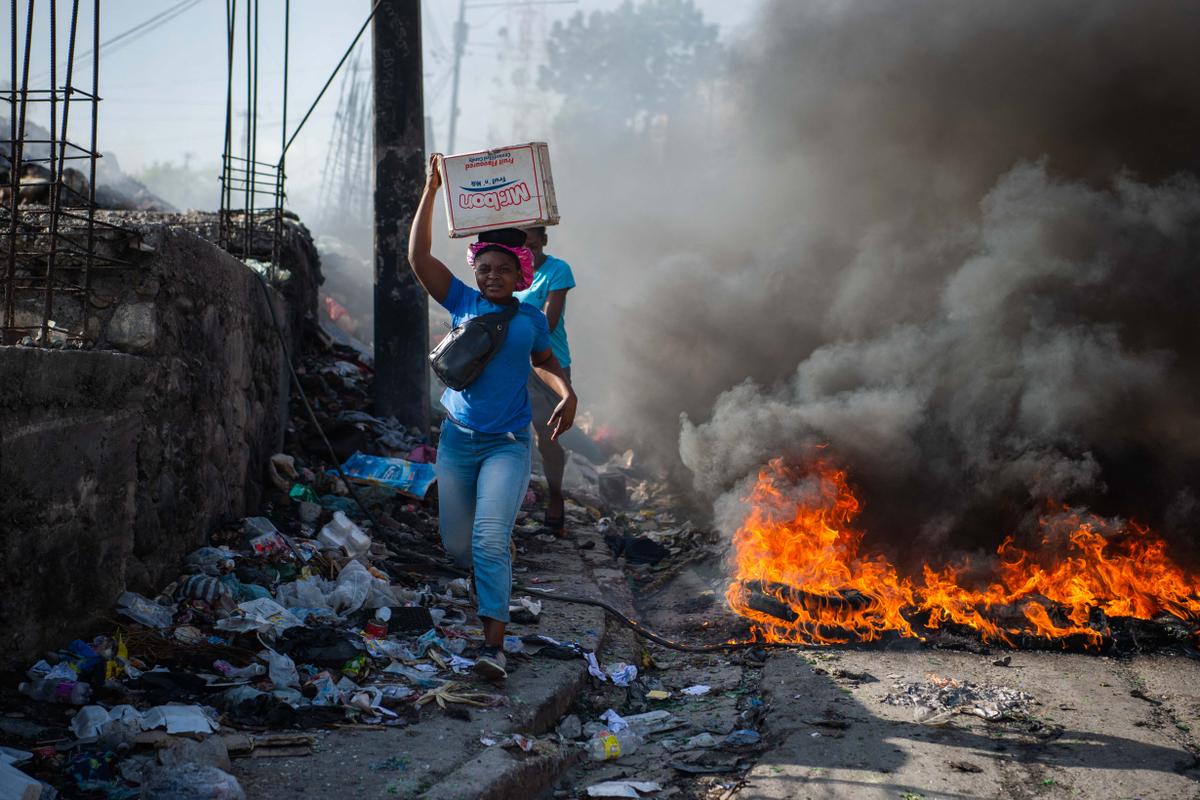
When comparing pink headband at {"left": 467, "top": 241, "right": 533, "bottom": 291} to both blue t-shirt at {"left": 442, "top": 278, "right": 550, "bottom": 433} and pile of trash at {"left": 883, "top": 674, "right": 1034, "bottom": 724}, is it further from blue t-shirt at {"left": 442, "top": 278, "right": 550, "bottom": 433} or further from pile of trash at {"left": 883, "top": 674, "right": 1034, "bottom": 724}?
pile of trash at {"left": 883, "top": 674, "right": 1034, "bottom": 724}

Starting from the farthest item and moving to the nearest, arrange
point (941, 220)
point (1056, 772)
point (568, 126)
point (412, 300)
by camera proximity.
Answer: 1. point (568, 126)
2. point (941, 220)
3. point (412, 300)
4. point (1056, 772)

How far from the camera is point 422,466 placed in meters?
6.70

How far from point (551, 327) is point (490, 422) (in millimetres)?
2003

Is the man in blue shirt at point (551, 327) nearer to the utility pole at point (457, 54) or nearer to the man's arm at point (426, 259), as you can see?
the man's arm at point (426, 259)

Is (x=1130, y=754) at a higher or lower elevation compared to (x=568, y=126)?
lower

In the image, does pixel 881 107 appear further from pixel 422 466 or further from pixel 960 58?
pixel 422 466

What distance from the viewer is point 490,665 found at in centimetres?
375

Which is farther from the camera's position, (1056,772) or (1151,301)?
(1151,301)

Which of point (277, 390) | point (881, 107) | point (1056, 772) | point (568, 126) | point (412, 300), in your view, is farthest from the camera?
point (568, 126)

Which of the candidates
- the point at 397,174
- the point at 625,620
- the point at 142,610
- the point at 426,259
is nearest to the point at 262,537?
the point at 142,610

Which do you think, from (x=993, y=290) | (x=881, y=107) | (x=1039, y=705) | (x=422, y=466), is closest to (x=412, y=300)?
(x=422, y=466)

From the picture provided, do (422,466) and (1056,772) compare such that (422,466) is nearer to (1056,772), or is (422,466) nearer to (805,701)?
(805,701)

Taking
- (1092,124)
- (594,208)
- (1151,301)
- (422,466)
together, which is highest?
(594,208)

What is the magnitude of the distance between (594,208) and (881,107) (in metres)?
11.6
